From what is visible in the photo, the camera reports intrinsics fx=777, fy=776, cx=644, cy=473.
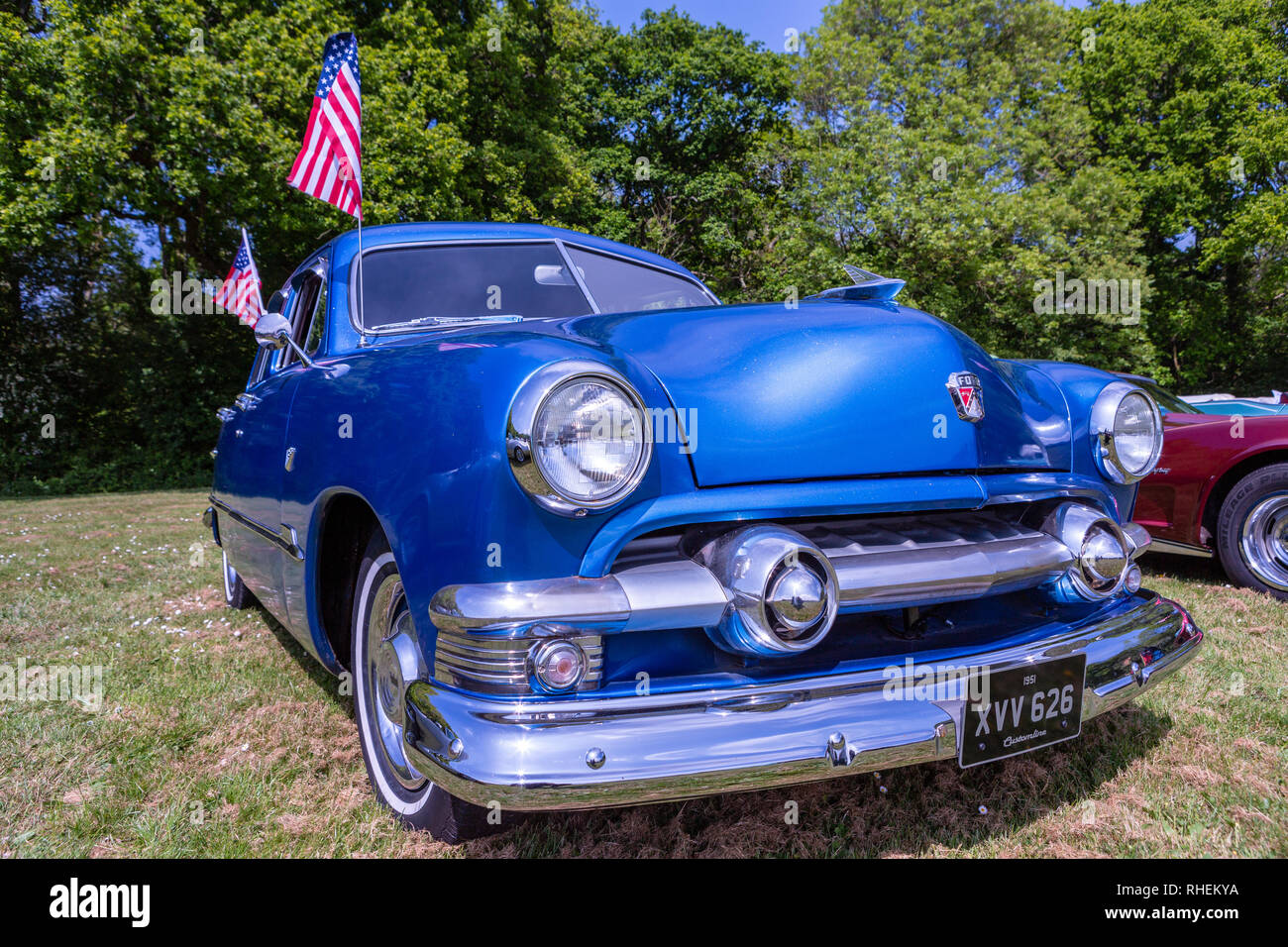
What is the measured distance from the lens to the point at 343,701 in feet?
9.25

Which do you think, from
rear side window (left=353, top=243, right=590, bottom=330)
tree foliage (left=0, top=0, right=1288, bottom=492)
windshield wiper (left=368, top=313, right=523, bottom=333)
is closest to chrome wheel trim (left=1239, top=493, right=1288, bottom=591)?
rear side window (left=353, top=243, right=590, bottom=330)

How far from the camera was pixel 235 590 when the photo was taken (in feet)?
13.9

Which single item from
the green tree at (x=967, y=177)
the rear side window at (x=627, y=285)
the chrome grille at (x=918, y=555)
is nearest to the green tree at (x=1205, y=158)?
the green tree at (x=967, y=177)

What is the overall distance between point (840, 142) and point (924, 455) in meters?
17.5

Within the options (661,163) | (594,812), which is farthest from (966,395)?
(661,163)

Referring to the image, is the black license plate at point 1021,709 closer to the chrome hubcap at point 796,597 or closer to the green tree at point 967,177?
the chrome hubcap at point 796,597

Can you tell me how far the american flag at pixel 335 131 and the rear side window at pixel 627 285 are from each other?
3.77ft

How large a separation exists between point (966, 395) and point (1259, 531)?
3355 mm

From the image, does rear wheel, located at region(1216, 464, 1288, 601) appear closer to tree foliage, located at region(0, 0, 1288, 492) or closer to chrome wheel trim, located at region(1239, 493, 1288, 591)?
chrome wheel trim, located at region(1239, 493, 1288, 591)

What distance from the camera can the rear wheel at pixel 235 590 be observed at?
4.17m

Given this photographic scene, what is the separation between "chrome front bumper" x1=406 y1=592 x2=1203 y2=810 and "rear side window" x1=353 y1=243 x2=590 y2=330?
1420 millimetres

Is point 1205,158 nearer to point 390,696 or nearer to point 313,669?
point 313,669
